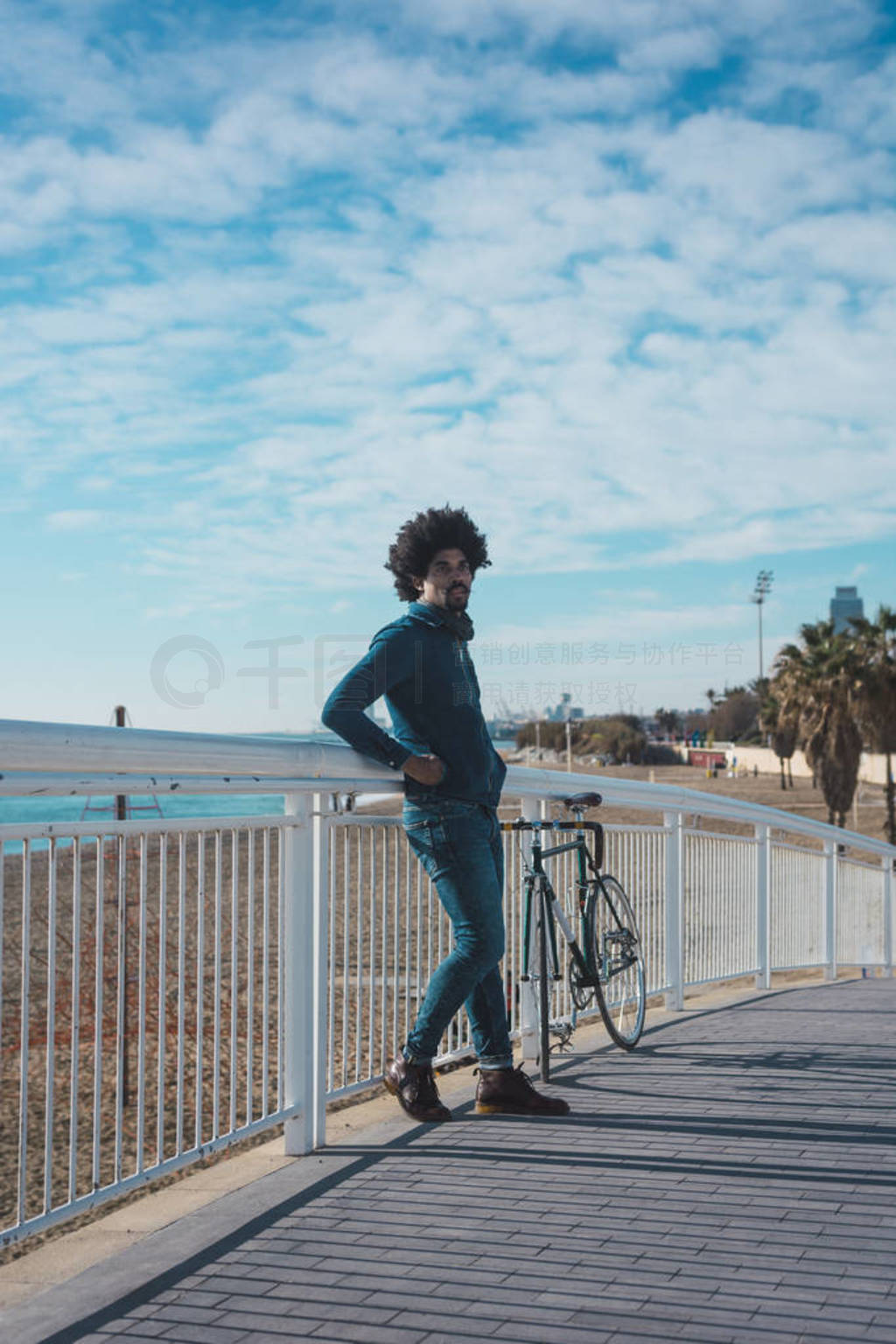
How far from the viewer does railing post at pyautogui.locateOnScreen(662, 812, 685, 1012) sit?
7.57 meters

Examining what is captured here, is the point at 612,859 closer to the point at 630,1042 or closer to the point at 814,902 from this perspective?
the point at 630,1042

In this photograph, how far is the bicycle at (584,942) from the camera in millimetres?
5715

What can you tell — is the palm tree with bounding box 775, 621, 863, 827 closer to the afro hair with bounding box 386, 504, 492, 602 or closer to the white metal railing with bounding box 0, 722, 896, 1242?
the white metal railing with bounding box 0, 722, 896, 1242

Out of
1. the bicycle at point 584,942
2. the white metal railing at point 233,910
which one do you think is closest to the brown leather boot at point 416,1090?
the white metal railing at point 233,910

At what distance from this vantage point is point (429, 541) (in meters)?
5.11

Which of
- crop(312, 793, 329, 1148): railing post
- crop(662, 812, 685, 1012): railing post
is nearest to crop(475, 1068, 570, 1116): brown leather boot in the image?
crop(312, 793, 329, 1148): railing post

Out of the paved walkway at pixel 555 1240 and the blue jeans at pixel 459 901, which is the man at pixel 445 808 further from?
the paved walkway at pixel 555 1240

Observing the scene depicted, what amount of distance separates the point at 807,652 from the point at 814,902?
36.4 metres

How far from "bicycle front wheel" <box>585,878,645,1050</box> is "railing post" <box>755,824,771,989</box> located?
2.65m

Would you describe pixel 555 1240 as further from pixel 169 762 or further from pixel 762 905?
pixel 762 905

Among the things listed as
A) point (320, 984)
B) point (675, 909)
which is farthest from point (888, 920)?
point (320, 984)

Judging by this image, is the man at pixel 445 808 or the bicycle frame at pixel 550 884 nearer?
the man at pixel 445 808

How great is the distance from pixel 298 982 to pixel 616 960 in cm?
251

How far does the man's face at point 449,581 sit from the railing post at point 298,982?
102 cm
